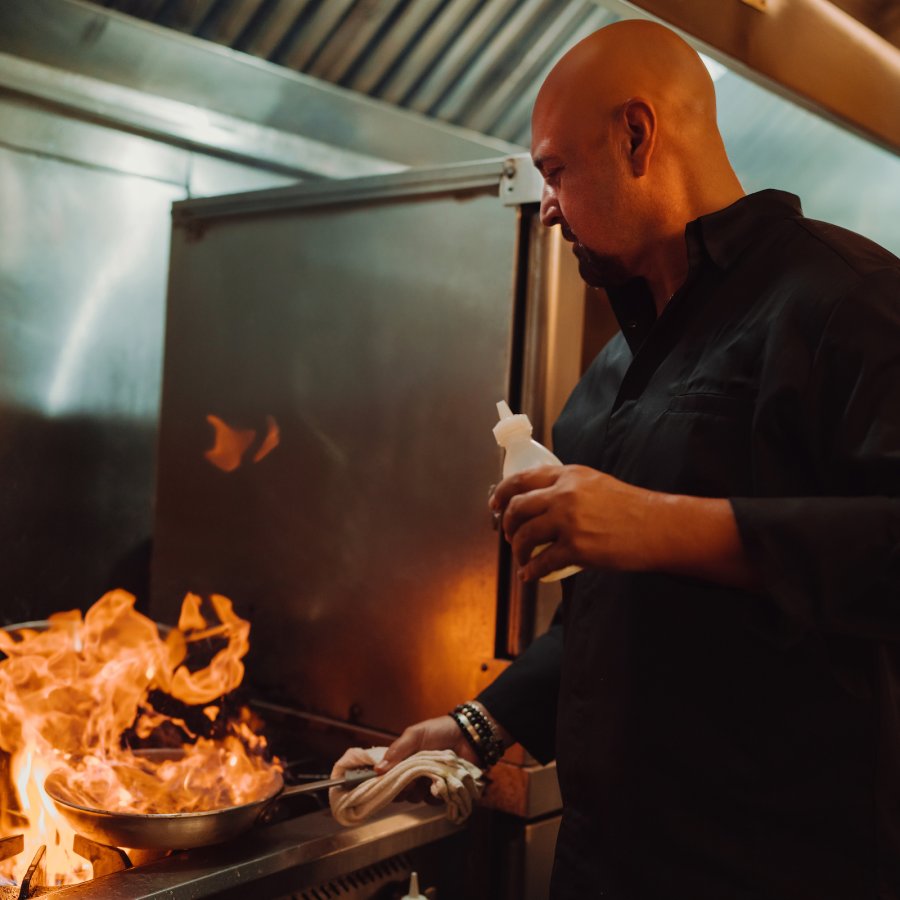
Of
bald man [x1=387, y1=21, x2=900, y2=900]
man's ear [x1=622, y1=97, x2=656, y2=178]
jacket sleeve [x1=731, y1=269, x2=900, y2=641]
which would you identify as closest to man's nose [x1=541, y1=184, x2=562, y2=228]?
bald man [x1=387, y1=21, x2=900, y2=900]

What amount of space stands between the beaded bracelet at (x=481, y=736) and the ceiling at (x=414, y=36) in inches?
51.8

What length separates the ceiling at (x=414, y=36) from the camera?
6.31 feet

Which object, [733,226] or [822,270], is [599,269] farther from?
[822,270]

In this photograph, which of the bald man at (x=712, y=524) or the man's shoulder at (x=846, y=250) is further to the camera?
the man's shoulder at (x=846, y=250)

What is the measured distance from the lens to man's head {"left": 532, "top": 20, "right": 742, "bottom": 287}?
45.7 inches

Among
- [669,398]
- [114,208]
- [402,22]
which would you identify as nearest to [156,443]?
[114,208]

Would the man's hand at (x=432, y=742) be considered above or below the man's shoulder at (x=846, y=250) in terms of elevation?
below

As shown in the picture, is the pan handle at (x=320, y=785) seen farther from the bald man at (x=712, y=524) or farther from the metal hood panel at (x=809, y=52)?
the metal hood panel at (x=809, y=52)

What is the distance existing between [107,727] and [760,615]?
3.25 ft

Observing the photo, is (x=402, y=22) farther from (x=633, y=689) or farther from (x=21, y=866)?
(x=21, y=866)

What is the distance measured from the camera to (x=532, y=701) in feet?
4.51

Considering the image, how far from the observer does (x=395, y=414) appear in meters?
1.76

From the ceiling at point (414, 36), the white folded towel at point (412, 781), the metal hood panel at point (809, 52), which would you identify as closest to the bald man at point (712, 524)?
the white folded towel at point (412, 781)

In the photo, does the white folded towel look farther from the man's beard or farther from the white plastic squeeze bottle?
the man's beard
